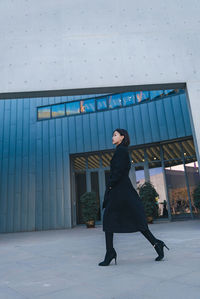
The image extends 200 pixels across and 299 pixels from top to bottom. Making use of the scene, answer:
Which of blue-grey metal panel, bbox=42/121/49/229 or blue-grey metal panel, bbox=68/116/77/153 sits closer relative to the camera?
blue-grey metal panel, bbox=42/121/49/229

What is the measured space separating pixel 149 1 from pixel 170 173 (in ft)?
24.9

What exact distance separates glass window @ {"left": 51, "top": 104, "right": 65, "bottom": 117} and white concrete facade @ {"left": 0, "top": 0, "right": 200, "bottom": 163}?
6649 millimetres

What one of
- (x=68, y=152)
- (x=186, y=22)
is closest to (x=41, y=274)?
(x=186, y=22)

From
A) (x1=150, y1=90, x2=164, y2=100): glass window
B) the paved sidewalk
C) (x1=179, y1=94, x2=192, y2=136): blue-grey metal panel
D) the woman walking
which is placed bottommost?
the paved sidewalk

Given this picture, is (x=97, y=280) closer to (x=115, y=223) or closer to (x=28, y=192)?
(x=115, y=223)

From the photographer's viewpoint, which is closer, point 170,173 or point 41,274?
point 41,274

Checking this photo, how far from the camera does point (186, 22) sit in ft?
17.7

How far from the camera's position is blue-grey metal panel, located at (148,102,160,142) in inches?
412

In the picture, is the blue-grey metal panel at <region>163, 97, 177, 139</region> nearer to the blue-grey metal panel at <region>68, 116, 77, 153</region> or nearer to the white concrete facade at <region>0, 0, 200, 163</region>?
the blue-grey metal panel at <region>68, 116, 77, 153</region>

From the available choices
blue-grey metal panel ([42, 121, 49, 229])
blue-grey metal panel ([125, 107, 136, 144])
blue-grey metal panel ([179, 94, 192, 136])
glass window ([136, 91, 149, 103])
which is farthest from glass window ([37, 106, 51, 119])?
blue-grey metal panel ([179, 94, 192, 136])

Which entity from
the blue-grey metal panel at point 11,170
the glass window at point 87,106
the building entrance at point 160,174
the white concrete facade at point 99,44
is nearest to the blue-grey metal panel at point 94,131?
the glass window at point 87,106

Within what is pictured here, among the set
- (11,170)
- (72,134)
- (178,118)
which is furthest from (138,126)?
(11,170)

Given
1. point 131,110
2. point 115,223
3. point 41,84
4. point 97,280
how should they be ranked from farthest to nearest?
1. point 131,110
2. point 41,84
3. point 115,223
4. point 97,280

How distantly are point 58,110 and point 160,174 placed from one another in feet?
20.4
